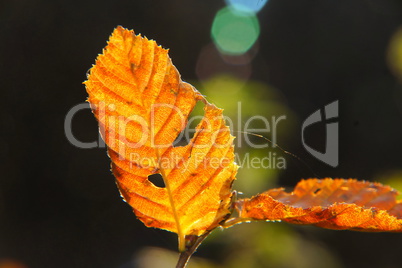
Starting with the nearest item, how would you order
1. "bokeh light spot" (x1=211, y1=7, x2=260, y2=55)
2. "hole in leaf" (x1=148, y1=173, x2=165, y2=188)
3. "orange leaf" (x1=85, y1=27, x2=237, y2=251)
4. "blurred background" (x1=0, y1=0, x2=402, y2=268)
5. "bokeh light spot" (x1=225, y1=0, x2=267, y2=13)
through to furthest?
"orange leaf" (x1=85, y1=27, x2=237, y2=251) < "hole in leaf" (x1=148, y1=173, x2=165, y2=188) < "blurred background" (x1=0, y1=0, x2=402, y2=268) < "bokeh light spot" (x1=225, y1=0, x2=267, y2=13) < "bokeh light spot" (x1=211, y1=7, x2=260, y2=55)

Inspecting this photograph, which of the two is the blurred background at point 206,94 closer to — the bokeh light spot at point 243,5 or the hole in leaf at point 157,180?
the bokeh light spot at point 243,5

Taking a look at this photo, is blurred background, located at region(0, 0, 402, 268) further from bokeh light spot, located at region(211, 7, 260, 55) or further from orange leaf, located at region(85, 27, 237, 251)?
orange leaf, located at region(85, 27, 237, 251)

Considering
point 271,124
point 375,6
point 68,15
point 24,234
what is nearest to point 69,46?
point 68,15

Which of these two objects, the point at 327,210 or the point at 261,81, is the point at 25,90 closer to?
the point at 261,81

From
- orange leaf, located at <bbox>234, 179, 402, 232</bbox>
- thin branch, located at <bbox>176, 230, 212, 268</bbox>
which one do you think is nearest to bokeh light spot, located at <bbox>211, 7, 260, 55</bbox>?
orange leaf, located at <bbox>234, 179, 402, 232</bbox>

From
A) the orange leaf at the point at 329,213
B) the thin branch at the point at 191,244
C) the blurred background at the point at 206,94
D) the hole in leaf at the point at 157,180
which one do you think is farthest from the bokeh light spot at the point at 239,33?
the thin branch at the point at 191,244
